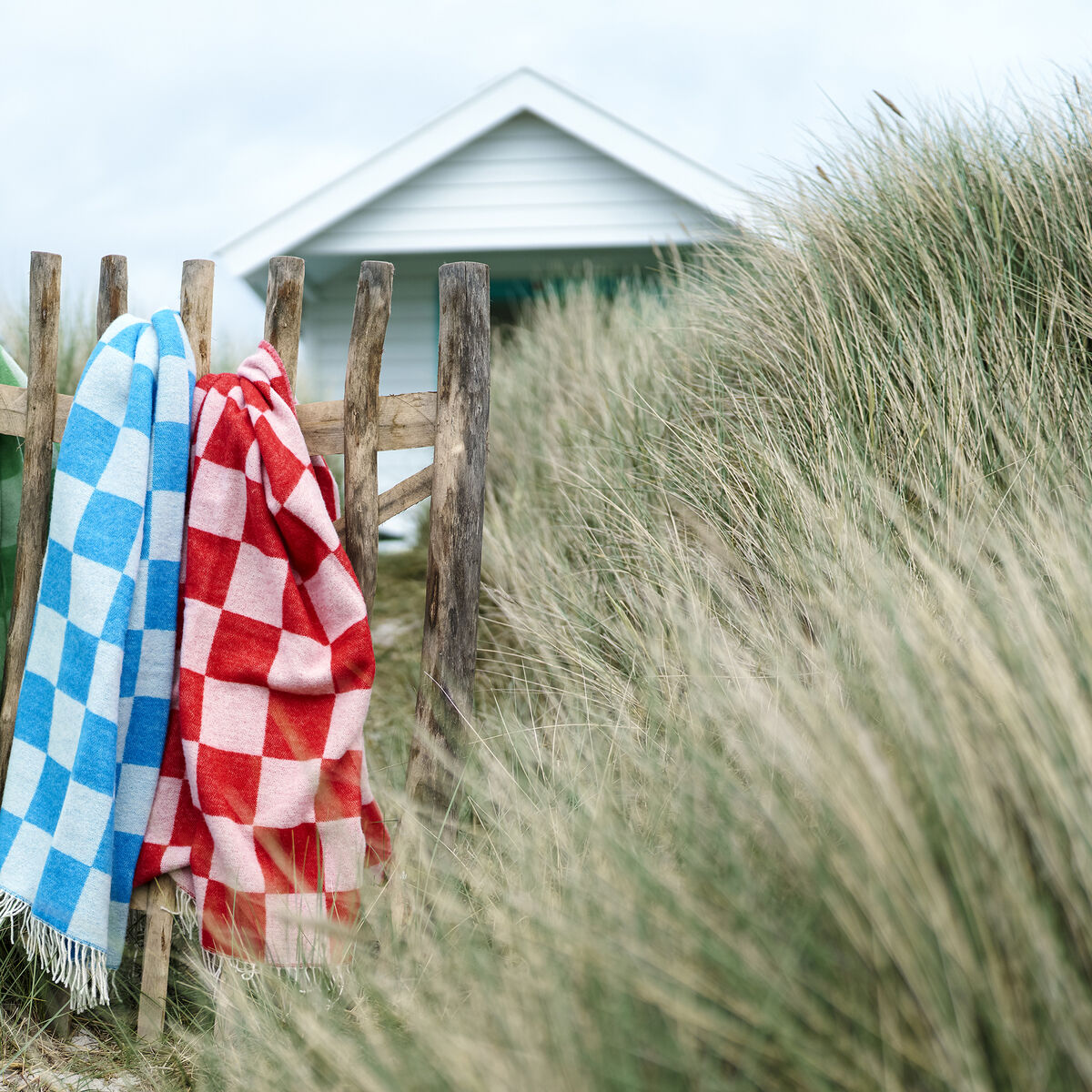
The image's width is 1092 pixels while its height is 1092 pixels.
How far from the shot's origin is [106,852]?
2164 millimetres

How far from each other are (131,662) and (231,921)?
0.69 m

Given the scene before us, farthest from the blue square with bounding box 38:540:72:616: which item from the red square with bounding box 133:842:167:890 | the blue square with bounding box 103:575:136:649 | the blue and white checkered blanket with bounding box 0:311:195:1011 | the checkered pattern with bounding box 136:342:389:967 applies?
the red square with bounding box 133:842:167:890

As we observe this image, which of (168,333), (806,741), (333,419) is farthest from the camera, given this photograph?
(333,419)

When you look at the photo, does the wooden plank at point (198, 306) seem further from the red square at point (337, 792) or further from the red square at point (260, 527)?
the red square at point (337, 792)

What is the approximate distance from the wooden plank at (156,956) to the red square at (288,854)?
0.28 m

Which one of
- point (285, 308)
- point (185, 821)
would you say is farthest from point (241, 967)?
point (285, 308)

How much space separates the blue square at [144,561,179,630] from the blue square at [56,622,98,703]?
0.46ft

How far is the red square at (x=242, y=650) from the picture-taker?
2.26 meters

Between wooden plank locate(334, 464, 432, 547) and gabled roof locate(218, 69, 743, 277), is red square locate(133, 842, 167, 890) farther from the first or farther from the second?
gabled roof locate(218, 69, 743, 277)

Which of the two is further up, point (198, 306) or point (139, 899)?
point (198, 306)

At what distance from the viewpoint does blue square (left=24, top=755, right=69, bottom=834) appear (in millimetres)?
2221

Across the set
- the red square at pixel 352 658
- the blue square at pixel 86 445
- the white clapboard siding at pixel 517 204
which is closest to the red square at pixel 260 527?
the red square at pixel 352 658

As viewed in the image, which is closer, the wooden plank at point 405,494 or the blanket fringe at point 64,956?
the blanket fringe at point 64,956

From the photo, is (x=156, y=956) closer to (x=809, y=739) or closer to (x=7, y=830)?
(x=7, y=830)
